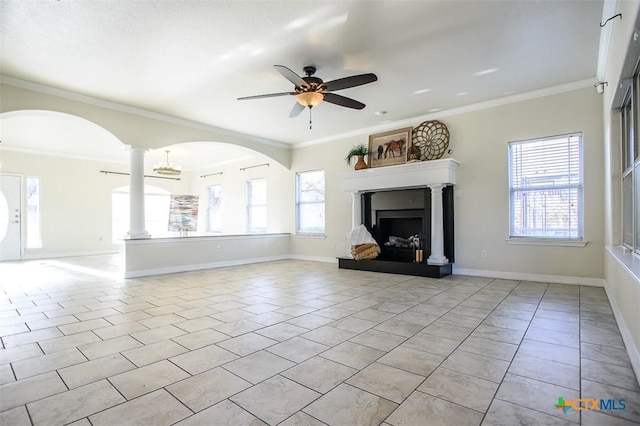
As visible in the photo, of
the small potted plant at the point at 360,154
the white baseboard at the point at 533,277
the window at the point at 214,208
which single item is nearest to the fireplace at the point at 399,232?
the white baseboard at the point at 533,277

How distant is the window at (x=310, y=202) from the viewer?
784 cm

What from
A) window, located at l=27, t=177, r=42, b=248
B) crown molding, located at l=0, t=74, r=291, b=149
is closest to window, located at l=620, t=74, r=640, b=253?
crown molding, located at l=0, t=74, r=291, b=149

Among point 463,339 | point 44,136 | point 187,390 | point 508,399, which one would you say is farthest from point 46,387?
point 44,136

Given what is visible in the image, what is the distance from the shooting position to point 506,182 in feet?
17.0

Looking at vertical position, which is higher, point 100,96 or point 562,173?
point 100,96

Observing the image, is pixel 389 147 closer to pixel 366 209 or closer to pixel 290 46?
pixel 366 209

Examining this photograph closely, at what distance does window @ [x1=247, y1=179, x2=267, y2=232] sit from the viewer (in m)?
9.20

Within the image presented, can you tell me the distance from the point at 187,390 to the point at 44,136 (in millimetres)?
8128

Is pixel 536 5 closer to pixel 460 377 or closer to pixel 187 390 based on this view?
pixel 460 377

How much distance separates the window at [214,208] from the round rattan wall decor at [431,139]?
6819 mm

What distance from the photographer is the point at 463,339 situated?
2586 millimetres

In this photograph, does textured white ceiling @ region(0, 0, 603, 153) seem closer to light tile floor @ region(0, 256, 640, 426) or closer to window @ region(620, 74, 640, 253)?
Answer: window @ region(620, 74, 640, 253)

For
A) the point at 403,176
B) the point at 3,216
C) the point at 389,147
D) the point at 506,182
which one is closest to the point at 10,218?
the point at 3,216

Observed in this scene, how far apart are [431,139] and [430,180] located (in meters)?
0.90
